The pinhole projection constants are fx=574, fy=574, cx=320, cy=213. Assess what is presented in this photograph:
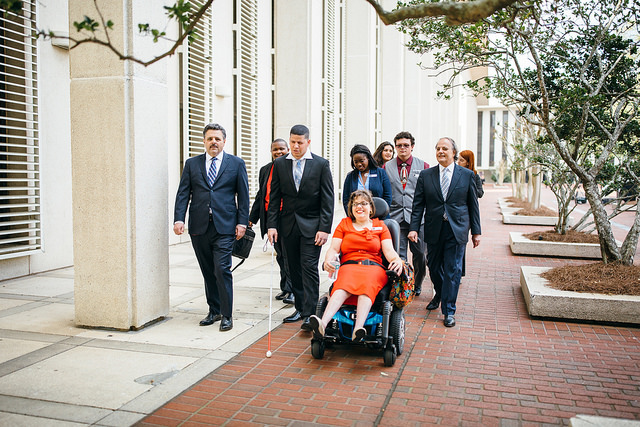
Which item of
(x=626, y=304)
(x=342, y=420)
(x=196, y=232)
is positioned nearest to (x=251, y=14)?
(x=196, y=232)

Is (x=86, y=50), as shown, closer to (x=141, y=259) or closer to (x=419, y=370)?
(x=141, y=259)

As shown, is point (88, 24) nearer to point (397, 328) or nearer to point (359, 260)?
point (359, 260)

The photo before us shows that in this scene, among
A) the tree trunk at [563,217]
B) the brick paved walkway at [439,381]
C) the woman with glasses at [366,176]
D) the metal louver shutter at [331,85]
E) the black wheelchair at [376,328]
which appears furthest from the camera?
the metal louver shutter at [331,85]

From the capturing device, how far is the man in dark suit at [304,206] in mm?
6098

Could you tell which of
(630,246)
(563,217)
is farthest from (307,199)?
(563,217)

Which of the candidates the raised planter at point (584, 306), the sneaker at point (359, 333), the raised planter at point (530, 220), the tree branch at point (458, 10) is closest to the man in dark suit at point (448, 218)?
the raised planter at point (584, 306)

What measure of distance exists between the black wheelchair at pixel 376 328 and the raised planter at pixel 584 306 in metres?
2.24

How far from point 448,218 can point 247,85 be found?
933 centimetres

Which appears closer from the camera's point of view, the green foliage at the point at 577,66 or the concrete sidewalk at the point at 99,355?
the concrete sidewalk at the point at 99,355

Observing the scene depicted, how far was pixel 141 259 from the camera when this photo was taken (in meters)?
5.78

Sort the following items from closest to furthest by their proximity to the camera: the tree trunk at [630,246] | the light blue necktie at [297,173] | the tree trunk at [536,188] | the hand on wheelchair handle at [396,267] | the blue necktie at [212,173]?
the hand on wheelchair handle at [396,267] < the blue necktie at [212,173] < the light blue necktie at [297,173] < the tree trunk at [630,246] < the tree trunk at [536,188]

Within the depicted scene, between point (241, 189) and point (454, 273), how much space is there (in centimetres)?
255

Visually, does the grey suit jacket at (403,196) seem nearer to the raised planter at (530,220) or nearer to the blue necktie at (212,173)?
the blue necktie at (212,173)

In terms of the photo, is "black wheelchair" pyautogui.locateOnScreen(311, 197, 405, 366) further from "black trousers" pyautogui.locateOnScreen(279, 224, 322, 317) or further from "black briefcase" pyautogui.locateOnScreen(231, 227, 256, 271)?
"black briefcase" pyautogui.locateOnScreen(231, 227, 256, 271)
